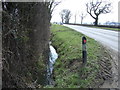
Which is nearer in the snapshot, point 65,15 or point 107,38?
point 107,38

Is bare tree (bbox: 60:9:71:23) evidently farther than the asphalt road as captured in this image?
Yes

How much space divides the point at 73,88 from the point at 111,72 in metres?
1.69

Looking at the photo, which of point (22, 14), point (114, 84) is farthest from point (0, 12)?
point (114, 84)

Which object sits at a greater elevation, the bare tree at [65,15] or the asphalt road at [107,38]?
the bare tree at [65,15]

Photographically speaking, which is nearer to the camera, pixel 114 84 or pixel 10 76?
pixel 10 76

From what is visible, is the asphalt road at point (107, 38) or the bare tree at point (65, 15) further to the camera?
the bare tree at point (65, 15)

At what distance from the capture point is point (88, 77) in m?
4.30

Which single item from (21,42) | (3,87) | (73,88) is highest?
(21,42)

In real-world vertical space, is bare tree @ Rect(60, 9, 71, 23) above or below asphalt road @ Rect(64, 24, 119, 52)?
above

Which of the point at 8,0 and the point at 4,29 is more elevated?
the point at 8,0

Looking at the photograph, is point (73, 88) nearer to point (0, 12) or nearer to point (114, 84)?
point (114, 84)

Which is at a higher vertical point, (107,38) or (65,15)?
(65,15)

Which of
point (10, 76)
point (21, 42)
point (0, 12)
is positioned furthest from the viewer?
point (21, 42)

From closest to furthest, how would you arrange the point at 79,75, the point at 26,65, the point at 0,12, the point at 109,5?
the point at 0,12, the point at 26,65, the point at 79,75, the point at 109,5
